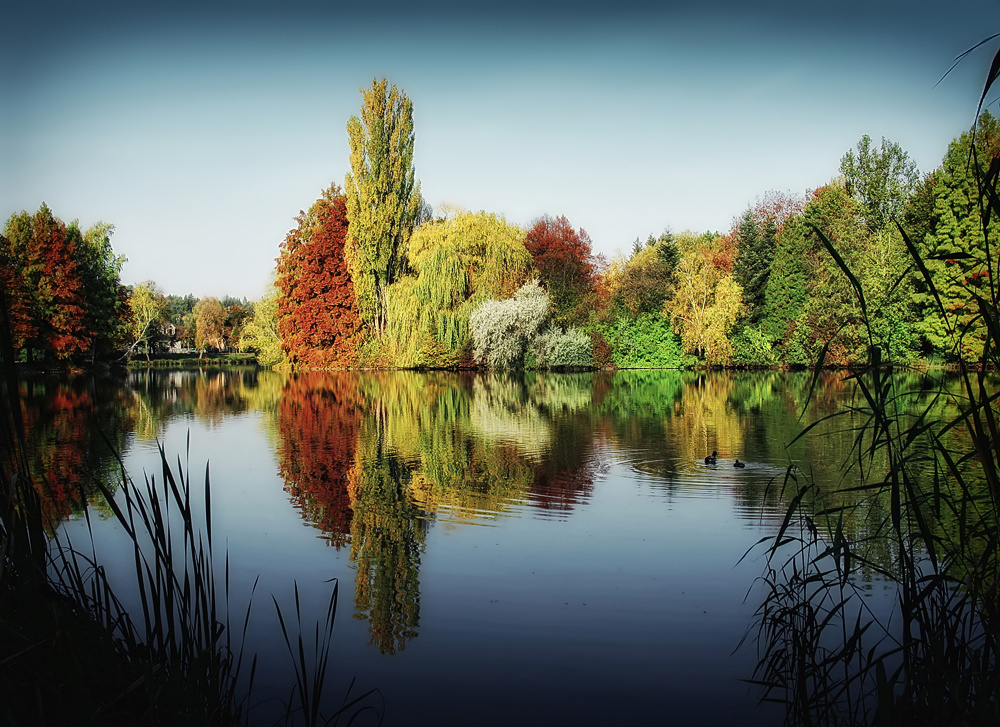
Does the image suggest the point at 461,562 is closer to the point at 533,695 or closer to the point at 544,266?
the point at 533,695

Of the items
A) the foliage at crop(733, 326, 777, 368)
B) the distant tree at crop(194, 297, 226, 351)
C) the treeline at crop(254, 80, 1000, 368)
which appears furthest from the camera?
the distant tree at crop(194, 297, 226, 351)

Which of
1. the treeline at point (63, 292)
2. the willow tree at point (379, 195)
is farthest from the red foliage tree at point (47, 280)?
the willow tree at point (379, 195)

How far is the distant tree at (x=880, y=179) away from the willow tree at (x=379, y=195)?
1992cm

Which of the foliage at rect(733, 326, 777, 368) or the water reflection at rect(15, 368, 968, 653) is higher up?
the foliage at rect(733, 326, 777, 368)

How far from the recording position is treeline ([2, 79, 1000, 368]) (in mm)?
29781

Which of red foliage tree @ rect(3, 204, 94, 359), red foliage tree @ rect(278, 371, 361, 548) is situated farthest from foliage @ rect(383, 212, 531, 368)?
red foliage tree @ rect(3, 204, 94, 359)

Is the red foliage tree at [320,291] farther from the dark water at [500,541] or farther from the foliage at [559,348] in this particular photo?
the dark water at [500,541]

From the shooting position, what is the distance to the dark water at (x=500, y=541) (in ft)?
13.1

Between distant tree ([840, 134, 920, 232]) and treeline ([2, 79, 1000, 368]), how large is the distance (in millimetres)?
67

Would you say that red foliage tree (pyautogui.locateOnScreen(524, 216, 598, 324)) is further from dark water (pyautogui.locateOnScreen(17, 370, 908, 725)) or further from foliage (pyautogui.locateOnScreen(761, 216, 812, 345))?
dark water (pyautogui.locateOnScreen(17, 370, 908, 725))

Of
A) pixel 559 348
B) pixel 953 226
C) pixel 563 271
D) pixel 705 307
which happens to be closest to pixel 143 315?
pixel 563 271

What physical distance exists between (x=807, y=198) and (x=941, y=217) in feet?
43.5

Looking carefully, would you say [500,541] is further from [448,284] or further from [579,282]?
[579,282]

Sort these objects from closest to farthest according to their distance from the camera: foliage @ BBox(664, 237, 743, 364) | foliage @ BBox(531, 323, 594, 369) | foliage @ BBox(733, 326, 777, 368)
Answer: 1. foliage @ BBox(531, 323, 594, 369)
2. foliage @ BBox(664, 237, 743, 364)
3. foliage @ BBox(733, 326, 777, 368)
